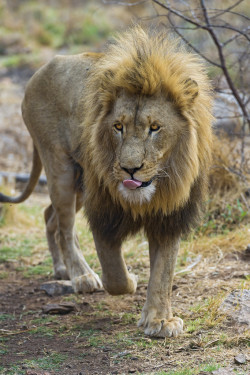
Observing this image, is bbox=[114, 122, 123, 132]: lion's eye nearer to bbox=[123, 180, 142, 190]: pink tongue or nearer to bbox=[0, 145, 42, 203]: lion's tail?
bbox=[123, 180, 142, 190]: pink tongue

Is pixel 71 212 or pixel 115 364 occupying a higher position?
pixel 71 212

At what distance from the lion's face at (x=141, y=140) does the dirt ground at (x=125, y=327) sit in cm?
83

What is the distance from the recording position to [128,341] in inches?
133

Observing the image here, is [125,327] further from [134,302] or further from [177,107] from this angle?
[177,107]

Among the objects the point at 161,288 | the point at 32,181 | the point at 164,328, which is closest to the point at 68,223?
→ the point at 32,181

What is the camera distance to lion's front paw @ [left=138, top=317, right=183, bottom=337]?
341 cm

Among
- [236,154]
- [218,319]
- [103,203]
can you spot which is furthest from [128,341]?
[236,154]

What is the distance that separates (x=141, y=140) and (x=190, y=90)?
43cm

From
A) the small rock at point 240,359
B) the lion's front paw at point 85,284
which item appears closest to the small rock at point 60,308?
the lion's front paw at point 85,284

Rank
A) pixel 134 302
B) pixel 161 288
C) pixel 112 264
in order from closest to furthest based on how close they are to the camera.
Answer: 1. pixel 161 288
2. pixel 112 264
3. pixel 134 302

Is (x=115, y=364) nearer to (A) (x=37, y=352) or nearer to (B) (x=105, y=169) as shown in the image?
(A) (x=37, y=352)

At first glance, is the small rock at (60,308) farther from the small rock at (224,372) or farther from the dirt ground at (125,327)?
the small rock at (224,372)

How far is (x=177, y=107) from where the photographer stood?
3.21 metres

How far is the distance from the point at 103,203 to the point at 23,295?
4.83ft
